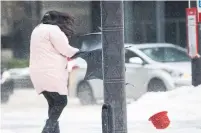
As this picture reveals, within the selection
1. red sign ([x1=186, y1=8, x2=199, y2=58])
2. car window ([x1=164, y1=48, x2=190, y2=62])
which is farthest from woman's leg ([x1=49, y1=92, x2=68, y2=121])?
car window ([x1=164, y1=48, x2=190, y2=62])

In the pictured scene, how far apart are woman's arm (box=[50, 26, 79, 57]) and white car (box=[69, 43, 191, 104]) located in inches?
309

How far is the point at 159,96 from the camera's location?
13.4 meters

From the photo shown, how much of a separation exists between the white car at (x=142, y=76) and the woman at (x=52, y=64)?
7738mm

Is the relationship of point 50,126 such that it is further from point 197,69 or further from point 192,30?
point 197,69

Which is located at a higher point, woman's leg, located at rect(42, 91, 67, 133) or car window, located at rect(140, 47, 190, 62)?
car window, located at rect(140, 47, 190, 62)

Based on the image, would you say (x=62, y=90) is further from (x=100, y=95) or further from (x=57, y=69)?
(x=100, y=95)

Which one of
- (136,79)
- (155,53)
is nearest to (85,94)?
(136,79)

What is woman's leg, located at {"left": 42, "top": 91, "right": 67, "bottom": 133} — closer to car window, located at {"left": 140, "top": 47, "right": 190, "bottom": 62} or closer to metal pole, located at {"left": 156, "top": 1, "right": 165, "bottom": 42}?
car window, located at {"left": 140, "top": 47, "right": 190, "bottom": 62}

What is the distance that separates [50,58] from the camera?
8.46 metres

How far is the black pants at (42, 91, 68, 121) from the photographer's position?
8.48 metres

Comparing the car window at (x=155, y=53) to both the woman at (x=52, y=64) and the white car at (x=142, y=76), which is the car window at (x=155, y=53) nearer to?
the white car at (x=142, y=76)

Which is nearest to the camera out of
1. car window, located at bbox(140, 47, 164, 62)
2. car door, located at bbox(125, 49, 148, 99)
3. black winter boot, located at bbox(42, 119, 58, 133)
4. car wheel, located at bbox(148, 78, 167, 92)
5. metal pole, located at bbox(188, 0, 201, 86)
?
black winter boot, located at bbox(42, 119, 58, 133)

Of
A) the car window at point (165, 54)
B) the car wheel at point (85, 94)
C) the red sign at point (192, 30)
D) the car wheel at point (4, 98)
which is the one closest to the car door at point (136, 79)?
the car window at point (165, 54)

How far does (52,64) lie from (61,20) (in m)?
0.60
